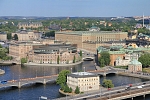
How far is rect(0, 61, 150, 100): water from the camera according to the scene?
27922 millimetres

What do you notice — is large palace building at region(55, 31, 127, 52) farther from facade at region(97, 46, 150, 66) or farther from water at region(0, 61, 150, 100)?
water at region(0, 61, 150, 100)

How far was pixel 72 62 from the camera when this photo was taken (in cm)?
4731

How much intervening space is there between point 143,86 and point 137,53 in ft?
54.5

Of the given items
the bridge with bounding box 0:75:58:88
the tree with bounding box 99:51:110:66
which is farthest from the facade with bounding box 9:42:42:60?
the bridge with bounding box 0:75:58:88

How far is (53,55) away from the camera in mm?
47531

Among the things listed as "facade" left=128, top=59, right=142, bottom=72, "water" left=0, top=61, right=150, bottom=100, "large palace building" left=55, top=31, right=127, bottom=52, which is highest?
"large palace building" left=55, top=31, right=127, bottom=52

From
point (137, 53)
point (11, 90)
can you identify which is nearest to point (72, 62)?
point (137, 53)

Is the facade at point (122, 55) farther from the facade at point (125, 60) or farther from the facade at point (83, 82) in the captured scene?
the facade at point (83, 82)

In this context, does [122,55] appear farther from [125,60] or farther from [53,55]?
[53,55]

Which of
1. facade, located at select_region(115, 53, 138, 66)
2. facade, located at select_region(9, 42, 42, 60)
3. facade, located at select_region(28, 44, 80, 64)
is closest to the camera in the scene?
facade, located at select_region(115, 53, 138, 66)

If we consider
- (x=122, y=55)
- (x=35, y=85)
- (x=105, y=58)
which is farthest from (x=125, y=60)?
(x=35, y=85)

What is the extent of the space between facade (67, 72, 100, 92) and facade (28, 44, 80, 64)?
17232 mm

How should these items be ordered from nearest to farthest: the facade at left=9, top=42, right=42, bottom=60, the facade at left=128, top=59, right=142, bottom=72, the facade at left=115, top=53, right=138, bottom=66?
the facade at left=128, top=59, right=142, bottom=72 → the facade at left=115, top=53, right=138, bottom=66 → the facade at left=9, top=42, right=42, bottom=60

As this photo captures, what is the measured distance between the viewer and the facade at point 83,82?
28.6 m
